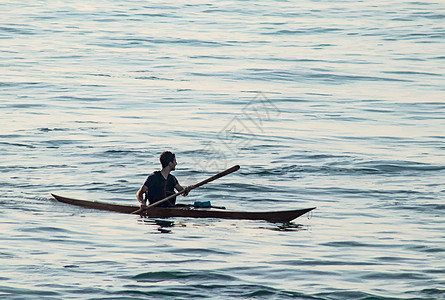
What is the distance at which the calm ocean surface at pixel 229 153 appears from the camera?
11312 mm

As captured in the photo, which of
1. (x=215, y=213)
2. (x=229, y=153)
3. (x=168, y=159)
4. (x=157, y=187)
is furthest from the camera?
(x=229, y=153)

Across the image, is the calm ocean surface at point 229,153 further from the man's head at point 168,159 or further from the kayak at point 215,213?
the man's head at point 168,159

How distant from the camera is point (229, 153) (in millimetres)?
22688

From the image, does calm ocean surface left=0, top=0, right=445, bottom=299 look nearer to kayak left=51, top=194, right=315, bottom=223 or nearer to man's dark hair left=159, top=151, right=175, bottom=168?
kayak left=51, top=194, right=315, bottom=223

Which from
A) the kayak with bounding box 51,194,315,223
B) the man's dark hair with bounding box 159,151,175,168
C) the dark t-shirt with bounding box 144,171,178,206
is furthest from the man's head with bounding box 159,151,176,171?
the kayak with bounding box 51,194,315,223

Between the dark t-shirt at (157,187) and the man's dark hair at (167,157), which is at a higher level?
the man's dark hair at (167,157)

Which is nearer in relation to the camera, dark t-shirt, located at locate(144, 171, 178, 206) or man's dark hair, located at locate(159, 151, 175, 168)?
man's dark hair, located at locate(159, 151, 175, 168)

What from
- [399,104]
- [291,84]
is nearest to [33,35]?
[291,84]

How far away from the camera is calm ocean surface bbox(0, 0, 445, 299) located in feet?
37.1

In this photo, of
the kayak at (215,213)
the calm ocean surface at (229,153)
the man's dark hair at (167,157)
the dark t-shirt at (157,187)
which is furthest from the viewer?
the dark t-shirt at (157,187)

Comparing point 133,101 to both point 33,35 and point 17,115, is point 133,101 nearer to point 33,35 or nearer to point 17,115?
point 17,115

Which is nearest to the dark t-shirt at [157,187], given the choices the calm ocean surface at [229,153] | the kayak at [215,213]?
the kayak at [215,213]

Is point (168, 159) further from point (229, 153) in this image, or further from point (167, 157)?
point (229, 153)

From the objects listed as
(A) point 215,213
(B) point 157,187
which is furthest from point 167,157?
(A) point 215,213
